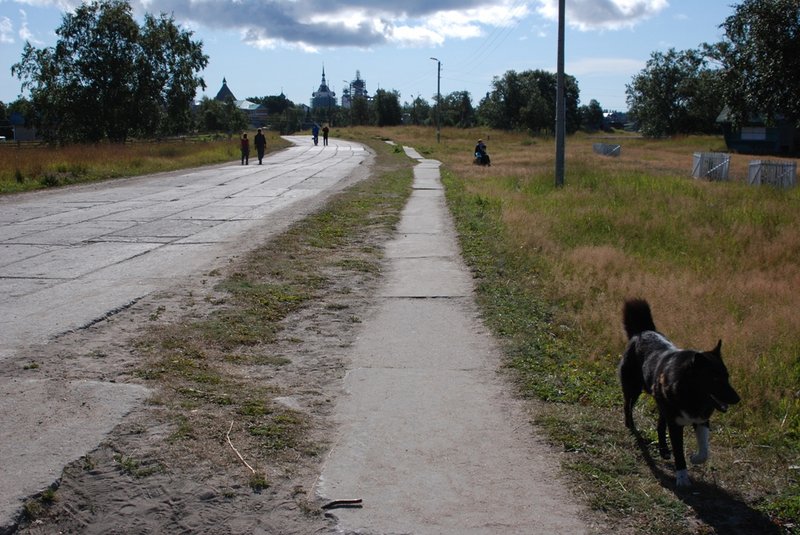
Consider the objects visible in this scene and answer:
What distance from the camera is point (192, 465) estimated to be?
4.40 m

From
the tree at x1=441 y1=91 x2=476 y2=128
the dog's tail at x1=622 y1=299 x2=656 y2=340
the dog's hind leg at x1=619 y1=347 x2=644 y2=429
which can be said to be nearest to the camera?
the dog's hind leg at x1=619 y1=347 x2=644 y2=429

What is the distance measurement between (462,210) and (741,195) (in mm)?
8212

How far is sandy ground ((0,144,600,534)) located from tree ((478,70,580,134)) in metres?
89.8

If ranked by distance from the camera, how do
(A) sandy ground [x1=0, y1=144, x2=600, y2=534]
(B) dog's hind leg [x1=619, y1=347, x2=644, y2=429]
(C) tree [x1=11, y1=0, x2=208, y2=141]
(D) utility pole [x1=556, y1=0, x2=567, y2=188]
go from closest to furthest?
(A) sandy ground [x1=0, y1=144, x2=600, y2=534], (B) dog's hind leg [x1=619, y1=347, x2=644, y2=429], (D) utility pole [x1=556, y1=0, x2=567, y2=188], (C) tree [x1=11, y1=0, x2=208, y2=141]

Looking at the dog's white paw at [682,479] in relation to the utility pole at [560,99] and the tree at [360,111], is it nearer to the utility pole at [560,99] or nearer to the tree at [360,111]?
the utility pole at [560,99]

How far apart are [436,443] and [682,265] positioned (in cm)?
797

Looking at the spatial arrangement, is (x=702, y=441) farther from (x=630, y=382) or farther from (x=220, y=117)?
(x=220, y=117)

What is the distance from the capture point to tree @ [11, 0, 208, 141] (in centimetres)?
5831

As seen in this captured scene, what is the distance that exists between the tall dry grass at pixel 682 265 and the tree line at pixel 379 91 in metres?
5.29

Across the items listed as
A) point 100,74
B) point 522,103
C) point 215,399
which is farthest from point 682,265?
point 522,103

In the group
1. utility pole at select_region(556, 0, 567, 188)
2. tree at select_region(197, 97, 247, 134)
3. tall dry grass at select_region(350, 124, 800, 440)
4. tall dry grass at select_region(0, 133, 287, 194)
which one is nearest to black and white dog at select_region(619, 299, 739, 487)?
tall dry grass at select_region(350, 124, 800, 440)

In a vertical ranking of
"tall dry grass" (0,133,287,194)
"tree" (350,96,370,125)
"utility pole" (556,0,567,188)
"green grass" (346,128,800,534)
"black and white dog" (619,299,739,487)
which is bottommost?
"green grass" (346,128,800,534)

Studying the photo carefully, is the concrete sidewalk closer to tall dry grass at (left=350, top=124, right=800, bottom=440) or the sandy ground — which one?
the sandy ground

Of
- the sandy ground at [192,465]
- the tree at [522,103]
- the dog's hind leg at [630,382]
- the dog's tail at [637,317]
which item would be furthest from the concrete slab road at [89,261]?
the tree at [522,103]
